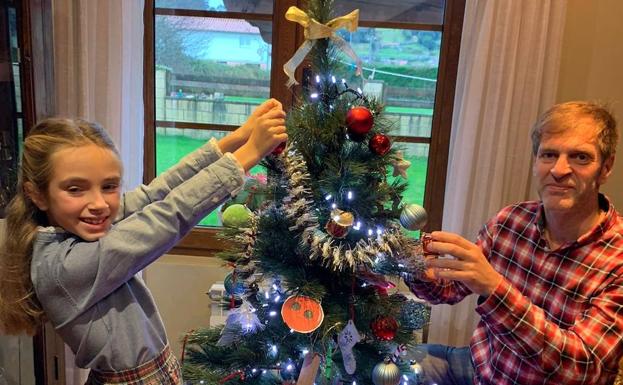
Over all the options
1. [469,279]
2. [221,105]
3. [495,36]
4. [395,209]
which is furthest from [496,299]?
[221,105]

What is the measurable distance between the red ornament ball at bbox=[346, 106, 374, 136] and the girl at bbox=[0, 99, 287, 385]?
0.57 ft

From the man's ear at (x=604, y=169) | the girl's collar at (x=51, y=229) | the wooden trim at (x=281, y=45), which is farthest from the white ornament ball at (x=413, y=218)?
the wooden trim at (x=281, y=45)

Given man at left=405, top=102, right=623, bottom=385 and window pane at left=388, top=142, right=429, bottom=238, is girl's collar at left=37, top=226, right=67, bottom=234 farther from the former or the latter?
window pane at left=388, top=142, right=429, bottom=238

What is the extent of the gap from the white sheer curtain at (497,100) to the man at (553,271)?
1.90 ft

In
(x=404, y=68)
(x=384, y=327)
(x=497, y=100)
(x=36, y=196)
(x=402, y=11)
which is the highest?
(x=402, y=11)

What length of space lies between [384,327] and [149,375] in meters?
0.54

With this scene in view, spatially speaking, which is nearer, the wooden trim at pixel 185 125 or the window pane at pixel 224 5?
the window pane at pixel 224 5

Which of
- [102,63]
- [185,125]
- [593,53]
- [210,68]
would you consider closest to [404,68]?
[593,53]

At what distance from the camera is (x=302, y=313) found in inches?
46.4

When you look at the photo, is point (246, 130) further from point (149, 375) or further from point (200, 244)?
point (200, 244)

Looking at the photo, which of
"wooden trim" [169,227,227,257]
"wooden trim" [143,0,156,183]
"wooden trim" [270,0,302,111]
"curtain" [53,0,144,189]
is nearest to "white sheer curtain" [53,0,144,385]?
"curtain" [53,0,144,189]

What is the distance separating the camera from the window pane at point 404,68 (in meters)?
2.39

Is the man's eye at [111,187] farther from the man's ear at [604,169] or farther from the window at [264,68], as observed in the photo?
the window at [264,68]

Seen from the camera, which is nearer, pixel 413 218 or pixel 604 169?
pixel 413 218
